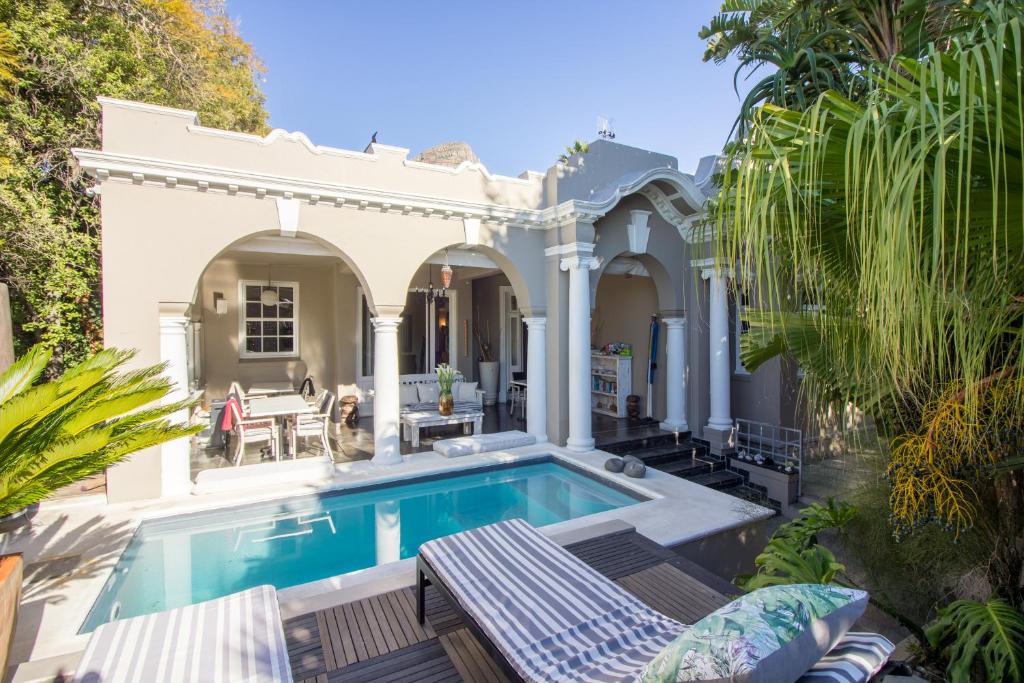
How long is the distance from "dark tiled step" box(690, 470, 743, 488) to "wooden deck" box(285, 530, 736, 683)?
3772mm

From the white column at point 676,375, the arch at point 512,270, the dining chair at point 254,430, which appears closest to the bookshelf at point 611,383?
the white column at point 676,375

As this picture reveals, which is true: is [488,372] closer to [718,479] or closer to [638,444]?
[638,444]

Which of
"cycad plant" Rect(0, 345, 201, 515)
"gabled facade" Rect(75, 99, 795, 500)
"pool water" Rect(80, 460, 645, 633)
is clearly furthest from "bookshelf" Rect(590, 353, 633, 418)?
"cycad plant" Rect(0, 345, 201, 515)

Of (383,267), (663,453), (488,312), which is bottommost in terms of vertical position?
(663,453)

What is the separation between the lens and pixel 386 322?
846 centimetres

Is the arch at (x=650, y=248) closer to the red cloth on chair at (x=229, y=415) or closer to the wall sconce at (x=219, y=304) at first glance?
the red cloth on chair at (x=229, y=415)

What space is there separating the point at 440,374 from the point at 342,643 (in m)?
6.86

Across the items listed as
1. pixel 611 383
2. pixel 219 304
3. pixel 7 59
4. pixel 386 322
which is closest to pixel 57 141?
pixel 7 59

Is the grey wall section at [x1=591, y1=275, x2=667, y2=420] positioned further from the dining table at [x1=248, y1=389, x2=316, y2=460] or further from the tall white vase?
the dining table at [x1=248, y1=389, x2=316, y2=460]

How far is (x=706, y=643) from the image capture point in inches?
74.0

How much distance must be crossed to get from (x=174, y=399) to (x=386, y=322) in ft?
10.5

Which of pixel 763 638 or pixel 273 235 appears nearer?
pixel 763 638

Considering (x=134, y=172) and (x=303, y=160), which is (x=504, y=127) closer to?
(x=303, y=160)

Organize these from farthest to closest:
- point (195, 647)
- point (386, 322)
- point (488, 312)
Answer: point (488, 312), point (386, 322), point (195, 647)
